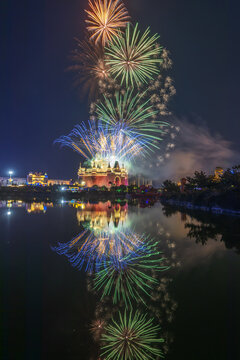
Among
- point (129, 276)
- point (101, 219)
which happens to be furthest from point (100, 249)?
point (101, 219)

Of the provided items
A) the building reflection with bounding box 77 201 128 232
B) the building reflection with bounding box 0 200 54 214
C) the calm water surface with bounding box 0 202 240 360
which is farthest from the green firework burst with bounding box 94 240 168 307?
the building reflection with bounding box 0 200 54 214

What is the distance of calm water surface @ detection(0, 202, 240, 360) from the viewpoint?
3047 mm

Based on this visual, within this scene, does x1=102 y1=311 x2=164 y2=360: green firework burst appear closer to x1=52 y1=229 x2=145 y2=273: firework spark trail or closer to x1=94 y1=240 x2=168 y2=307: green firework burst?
x1=94 y1=240 x2=168 y2=307: green firework burst

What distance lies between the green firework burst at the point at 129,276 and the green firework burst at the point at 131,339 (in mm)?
503

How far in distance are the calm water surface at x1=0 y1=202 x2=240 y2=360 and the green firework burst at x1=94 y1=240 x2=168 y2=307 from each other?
2cm

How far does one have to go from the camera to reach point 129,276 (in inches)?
212

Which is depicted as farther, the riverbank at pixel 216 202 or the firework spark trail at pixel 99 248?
the riverbank at pixel 216 202

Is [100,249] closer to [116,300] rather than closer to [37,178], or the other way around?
[116,300]

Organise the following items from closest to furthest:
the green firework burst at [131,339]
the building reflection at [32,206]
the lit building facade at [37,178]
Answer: the green firework burst at [131,339] → the building reflection at [32,206] → the lit building facade at [37,178]

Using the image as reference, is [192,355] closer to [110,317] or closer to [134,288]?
[110,317]

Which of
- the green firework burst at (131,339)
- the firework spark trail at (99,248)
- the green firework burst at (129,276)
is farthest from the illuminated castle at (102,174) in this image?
the green firework burst at (131,339)

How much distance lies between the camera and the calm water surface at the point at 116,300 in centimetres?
305

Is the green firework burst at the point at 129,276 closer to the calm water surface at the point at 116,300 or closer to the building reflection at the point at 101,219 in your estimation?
the calm water surface at the point at 116,300

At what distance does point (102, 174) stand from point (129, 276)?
87.8m
